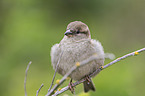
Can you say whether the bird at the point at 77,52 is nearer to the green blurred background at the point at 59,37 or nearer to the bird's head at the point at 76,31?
the bird's head at the point at 76,31

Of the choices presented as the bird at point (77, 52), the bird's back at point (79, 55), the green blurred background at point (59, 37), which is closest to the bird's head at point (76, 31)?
the bird at point (77, 52)

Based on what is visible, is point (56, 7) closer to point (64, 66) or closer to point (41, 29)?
point (41, 29)

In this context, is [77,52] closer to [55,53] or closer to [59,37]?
[55,53]

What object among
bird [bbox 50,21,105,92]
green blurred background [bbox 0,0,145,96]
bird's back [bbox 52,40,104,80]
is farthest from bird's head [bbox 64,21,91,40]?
green blurred background [bbox 0,0,145,96]

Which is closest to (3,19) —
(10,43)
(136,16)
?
(10,43)

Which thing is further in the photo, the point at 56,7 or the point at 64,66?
the point at 56,7

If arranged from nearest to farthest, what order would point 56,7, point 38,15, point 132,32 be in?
point 38,15
point 56,7
point 132,32

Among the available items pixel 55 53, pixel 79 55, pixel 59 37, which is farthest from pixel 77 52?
pixel 59 37
